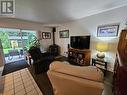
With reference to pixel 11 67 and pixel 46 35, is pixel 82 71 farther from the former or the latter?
pixel 46 35

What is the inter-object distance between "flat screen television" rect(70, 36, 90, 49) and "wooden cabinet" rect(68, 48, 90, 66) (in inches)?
8.2

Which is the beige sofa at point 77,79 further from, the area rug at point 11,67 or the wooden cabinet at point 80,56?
the area rug at point 11,67

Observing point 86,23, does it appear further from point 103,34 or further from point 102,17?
point 103,34

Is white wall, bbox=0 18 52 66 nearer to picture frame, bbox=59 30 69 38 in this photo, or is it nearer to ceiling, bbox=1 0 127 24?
picture frame, bbox=59 30 69 38

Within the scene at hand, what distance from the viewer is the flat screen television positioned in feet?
13.2

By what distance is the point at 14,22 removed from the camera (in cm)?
455

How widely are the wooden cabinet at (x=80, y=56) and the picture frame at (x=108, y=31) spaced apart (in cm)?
106

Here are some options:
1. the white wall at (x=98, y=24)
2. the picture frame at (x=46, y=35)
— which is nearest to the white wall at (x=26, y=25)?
the picture frame at (x=46, y=35)

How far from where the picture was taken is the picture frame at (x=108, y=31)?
304cm

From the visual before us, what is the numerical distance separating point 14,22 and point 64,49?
11.8ft

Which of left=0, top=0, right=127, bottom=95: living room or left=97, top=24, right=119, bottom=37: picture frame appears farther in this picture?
left=97, top=24, right=119, bottom=37: picture frame

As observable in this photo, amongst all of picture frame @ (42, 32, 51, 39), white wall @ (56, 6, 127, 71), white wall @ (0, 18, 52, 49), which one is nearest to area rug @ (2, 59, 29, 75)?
white wall @ (0, 18, 52, 49)

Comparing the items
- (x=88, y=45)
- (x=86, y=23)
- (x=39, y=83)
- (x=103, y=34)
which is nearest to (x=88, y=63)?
(x=88, y=45)

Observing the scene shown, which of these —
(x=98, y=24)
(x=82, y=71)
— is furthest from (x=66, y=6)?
(x=82, y=71)
